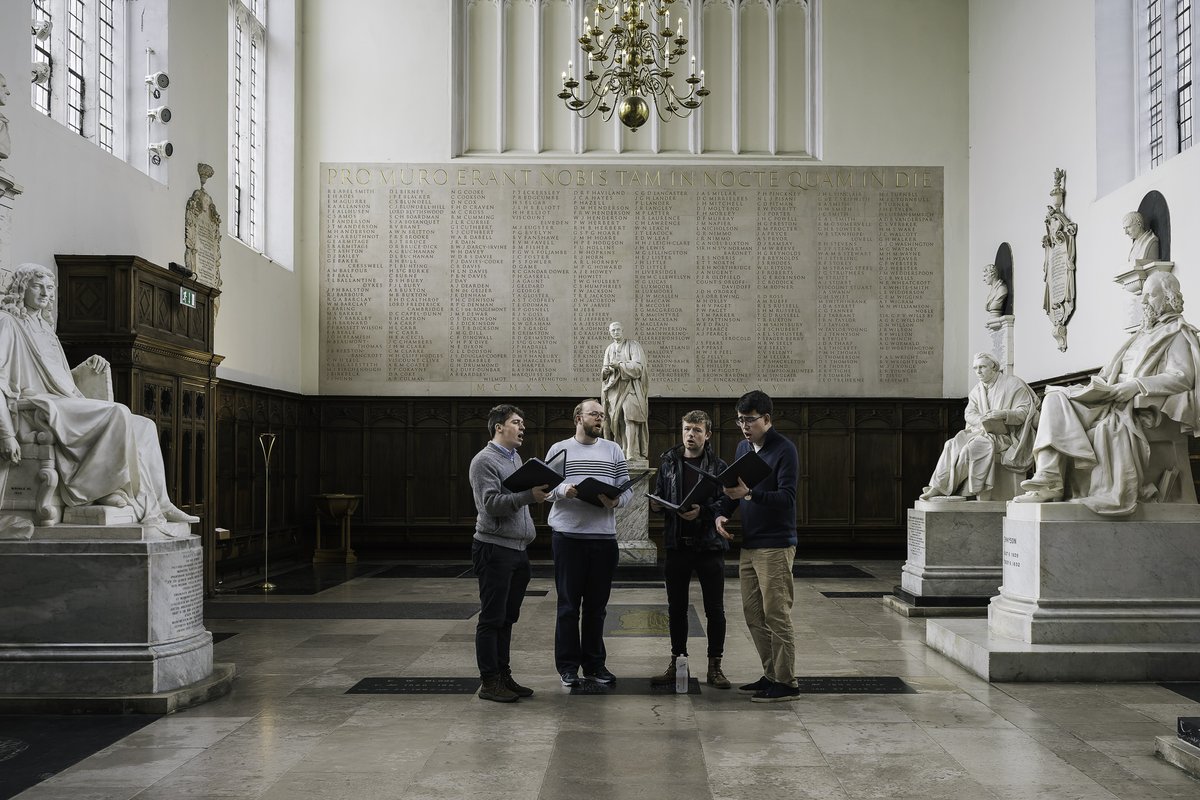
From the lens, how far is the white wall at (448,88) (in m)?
15.3

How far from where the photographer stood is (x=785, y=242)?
1526 cm

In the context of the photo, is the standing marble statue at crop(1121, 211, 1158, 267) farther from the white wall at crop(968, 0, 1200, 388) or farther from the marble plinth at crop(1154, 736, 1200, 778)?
the marble plinth at crop(1154, 736, 1200, 778)

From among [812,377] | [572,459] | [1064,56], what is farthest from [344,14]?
[572,459]

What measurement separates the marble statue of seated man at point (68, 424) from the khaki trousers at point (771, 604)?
10.2ft

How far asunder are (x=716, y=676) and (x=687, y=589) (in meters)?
0.50

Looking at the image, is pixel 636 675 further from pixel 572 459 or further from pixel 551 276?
pixel 551 276

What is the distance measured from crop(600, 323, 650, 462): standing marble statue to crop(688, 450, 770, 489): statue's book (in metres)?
7.51

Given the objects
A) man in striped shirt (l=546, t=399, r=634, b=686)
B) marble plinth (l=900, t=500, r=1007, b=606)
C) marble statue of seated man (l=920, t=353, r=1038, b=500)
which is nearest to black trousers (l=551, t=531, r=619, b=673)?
man in striped shirt (l=546, t=399, r=634, b=686)

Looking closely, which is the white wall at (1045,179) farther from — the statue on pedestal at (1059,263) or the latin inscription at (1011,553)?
the latin inscription at (1011,553)

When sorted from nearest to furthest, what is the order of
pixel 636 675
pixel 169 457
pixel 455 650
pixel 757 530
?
1. pixel 757 530
2. pixel 636 675
3. pixel 455 650
4. pixel 169 457

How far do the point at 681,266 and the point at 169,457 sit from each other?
7.94 m

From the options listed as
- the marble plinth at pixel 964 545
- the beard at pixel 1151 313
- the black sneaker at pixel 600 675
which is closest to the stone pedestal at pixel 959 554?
the marble plinth at pixel 964 545

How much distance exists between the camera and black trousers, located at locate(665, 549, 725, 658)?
18.9 ft

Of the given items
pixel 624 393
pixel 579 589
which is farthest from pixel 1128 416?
pixel 624 393
